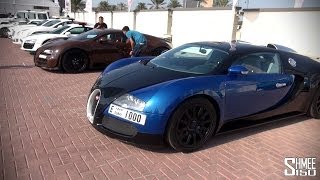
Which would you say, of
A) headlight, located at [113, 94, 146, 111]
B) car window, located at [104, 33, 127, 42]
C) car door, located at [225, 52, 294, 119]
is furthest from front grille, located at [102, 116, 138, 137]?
car window, located at [104, 33, 127, 42]

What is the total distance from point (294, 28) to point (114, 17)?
16.0 meters

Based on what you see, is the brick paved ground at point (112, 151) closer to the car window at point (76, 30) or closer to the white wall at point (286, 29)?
the white wall at point (286, 29)

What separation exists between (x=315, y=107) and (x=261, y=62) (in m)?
1.63

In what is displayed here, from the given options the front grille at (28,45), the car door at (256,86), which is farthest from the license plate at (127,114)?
the front grille at (28,45)

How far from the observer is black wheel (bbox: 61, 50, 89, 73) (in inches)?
361

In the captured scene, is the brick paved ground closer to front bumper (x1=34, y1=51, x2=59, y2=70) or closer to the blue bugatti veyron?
the blue bugatti veyron

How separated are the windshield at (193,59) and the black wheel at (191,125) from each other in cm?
57

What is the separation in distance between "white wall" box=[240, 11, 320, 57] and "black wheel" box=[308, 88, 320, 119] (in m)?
4.54

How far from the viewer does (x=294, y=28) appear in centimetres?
1044

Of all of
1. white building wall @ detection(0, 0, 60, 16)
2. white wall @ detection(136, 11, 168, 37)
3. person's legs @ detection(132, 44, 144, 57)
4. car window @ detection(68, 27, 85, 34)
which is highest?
white building wall @ detection(0, 0, 60, 16)

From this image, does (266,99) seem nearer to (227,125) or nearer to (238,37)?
(227,125)

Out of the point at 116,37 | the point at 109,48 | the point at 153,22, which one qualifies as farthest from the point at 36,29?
the point at 109,48

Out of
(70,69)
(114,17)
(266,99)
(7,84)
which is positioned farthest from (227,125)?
(114,17)

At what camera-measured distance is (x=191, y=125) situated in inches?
159
